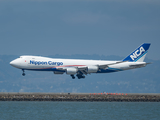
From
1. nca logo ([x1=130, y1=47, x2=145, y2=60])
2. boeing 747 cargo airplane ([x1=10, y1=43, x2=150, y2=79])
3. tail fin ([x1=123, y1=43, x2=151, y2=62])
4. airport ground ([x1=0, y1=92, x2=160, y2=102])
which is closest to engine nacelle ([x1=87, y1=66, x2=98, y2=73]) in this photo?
boeing 747 cargo airplane ([x1=10, y1=43, x2=150, y2=79])

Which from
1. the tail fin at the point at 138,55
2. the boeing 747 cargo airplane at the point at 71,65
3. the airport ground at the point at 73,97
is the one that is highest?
the tail fin at the point at 138,55

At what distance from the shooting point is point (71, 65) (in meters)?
101

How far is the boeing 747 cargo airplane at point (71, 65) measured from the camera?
97.6 meters

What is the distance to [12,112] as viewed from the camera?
84.7 m

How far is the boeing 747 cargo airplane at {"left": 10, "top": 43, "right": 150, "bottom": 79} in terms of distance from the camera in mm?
97562

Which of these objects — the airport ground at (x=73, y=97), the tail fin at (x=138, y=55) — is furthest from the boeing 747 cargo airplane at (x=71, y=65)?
the airport ground at (x=73, y=97)

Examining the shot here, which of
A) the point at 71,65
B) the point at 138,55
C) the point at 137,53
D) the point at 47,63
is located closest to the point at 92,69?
the point at 71,65

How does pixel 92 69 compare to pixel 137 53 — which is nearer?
pixel 92 69

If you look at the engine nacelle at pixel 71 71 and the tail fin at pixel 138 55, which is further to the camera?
the tail fin at pixel 138 55

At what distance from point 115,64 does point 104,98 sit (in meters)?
11.9

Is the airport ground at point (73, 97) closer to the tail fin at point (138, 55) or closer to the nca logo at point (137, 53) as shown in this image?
the tail fin at point (138, 55)

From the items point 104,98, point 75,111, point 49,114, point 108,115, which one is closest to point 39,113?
point 49,114

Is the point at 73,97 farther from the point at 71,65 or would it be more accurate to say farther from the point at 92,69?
the point at 92,69

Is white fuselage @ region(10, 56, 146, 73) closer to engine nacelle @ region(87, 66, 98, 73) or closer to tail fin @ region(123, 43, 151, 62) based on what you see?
engine nacelle @ region(87, 66, 98, 73)
